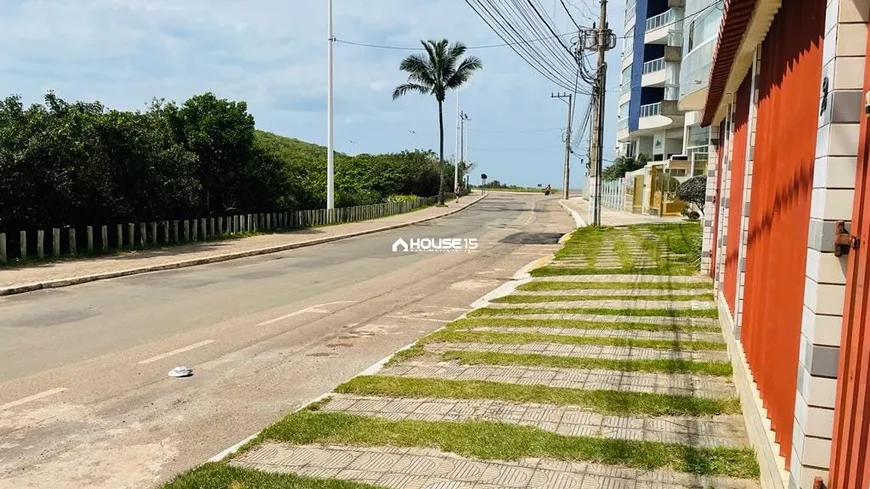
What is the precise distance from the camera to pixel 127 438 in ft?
17.6

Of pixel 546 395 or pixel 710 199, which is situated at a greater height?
pixel 710 199

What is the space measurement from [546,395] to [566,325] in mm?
3247

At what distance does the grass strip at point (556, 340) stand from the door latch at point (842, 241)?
4.98 metres

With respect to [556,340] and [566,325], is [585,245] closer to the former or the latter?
[566,325]

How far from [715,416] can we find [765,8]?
10.8 feet

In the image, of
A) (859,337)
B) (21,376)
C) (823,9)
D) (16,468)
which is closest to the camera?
(859,337)

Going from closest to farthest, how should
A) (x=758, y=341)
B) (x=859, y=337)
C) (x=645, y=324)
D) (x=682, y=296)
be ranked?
(x=859, y=337) < (x=758, y=341) < (x=645, y=324) < (x=682, y=296)

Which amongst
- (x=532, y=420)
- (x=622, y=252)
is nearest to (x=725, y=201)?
(x=532, y=420)

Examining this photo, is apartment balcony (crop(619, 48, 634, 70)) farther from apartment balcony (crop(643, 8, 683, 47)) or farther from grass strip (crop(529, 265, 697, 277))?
grass strip (crop(529, 265, 697, 277))

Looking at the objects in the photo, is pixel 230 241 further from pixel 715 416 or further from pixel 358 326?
pixel 715 416

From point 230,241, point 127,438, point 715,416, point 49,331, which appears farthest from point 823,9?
point 230,241

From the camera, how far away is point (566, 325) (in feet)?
29.6

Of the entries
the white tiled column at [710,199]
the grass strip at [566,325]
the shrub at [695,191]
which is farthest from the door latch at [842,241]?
the shrub at [695,191]

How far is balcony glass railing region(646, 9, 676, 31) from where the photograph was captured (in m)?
42.5
